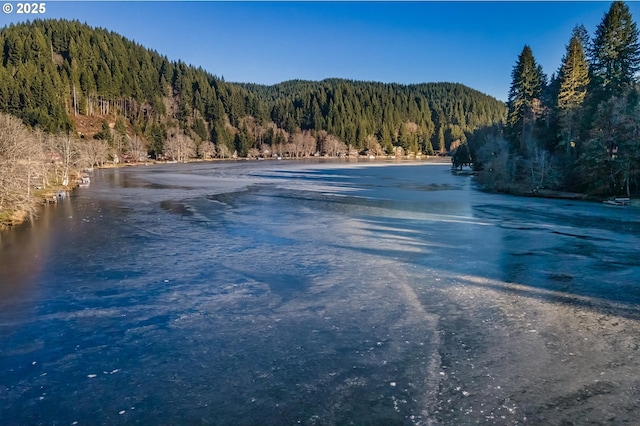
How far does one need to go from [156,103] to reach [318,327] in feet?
448

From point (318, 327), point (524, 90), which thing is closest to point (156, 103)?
point (524, 90)

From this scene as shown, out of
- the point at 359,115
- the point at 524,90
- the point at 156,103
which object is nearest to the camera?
the point at 524,90

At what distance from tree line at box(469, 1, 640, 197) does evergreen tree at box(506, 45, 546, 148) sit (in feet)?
0.38

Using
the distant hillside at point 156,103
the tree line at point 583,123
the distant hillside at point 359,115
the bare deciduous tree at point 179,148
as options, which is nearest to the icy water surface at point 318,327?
the tree line at point 583,123

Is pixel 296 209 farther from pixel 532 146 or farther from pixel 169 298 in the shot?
pixel 532 146

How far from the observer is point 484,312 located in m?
10.5

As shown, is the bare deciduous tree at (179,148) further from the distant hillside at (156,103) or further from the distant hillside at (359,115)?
A: the distant hillside at (359,115)

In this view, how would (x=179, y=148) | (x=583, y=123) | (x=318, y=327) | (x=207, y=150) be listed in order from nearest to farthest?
(x=318, y=327) < (x=583, y=123) < (x=179, y=148) < (x=207, y=150)

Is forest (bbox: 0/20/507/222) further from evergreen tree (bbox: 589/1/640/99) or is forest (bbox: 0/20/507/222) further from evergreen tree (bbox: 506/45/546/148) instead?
evergreen tree (bbox: 589/1/640/99)

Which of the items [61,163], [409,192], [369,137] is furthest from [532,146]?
[369,137]

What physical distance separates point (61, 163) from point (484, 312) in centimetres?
5375

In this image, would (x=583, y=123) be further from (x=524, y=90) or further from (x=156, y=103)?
(x=156, y=103)

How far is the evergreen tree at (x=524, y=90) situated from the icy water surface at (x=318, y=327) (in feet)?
120

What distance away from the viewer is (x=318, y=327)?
Answer: 9555 millimetres
